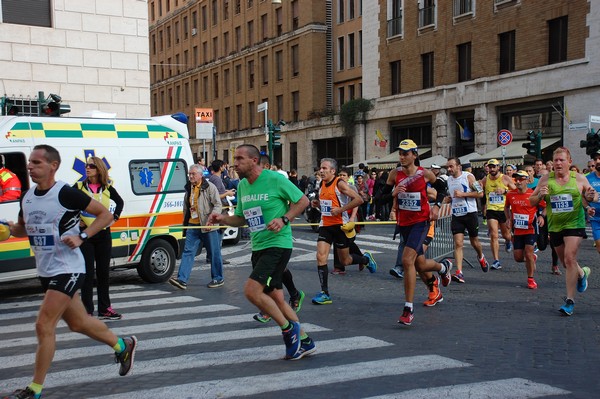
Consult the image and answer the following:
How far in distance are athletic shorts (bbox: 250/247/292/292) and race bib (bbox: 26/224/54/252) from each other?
174cm

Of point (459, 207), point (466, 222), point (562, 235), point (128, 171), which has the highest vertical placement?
point (128, 171)

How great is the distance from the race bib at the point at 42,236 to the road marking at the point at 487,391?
8.42 ft

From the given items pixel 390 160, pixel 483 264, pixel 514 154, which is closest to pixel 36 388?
pixel 483 264

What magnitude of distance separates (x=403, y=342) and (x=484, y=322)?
56.7 inches

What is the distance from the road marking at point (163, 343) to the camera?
6610mm

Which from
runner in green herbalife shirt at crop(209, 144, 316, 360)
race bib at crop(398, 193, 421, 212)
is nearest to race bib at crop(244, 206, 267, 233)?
runner in green herbalife shirt at crop(209, 144, 316, 360)

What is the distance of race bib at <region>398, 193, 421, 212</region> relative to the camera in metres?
8.28

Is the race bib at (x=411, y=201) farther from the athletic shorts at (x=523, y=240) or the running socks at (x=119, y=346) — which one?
the running socks at (x=119, y=346)

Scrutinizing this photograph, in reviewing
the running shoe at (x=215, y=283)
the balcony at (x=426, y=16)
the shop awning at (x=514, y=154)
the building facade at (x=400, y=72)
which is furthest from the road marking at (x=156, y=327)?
the balcony at (x=426, y=16)

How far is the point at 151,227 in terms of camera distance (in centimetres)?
1139

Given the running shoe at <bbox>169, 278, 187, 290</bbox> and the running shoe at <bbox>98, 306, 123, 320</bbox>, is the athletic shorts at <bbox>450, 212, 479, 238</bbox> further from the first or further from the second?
the running shoe at <bbox>98, 306, 123, 320</bbox>

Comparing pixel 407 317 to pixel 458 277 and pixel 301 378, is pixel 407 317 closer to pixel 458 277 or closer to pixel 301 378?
pixel 301 378

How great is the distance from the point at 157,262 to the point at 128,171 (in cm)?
151

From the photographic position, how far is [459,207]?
39.1 feet
